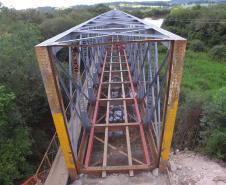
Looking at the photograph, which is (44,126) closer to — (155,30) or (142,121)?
(142,121)

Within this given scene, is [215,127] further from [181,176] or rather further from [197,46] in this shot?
[197,46]

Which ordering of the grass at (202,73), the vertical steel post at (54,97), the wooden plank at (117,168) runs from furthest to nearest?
the grass at (202,73), the wooden plank at (117,168), the vertical steel post at (54,97)

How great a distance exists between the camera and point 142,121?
823 centimetres

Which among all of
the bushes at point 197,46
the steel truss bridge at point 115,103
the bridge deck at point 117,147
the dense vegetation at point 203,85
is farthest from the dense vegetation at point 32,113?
the bushes at point 197,46

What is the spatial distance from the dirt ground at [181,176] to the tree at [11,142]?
269 cm

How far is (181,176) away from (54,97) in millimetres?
3850

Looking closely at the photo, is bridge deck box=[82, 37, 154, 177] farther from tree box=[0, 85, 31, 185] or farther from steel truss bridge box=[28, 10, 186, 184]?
tree box=[0, 85, 31, 185]

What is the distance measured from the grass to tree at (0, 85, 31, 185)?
10.6 meters

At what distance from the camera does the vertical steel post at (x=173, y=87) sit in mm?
4734

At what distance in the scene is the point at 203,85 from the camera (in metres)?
17.5

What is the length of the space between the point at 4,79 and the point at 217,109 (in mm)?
8196

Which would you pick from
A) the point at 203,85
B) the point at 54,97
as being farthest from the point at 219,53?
the point at 54,97

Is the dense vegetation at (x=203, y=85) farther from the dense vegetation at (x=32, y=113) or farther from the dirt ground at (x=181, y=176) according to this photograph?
the dirt ground at (x=181, y=176)

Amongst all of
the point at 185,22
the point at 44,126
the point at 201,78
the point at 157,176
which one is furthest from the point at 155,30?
the point at 185,22
